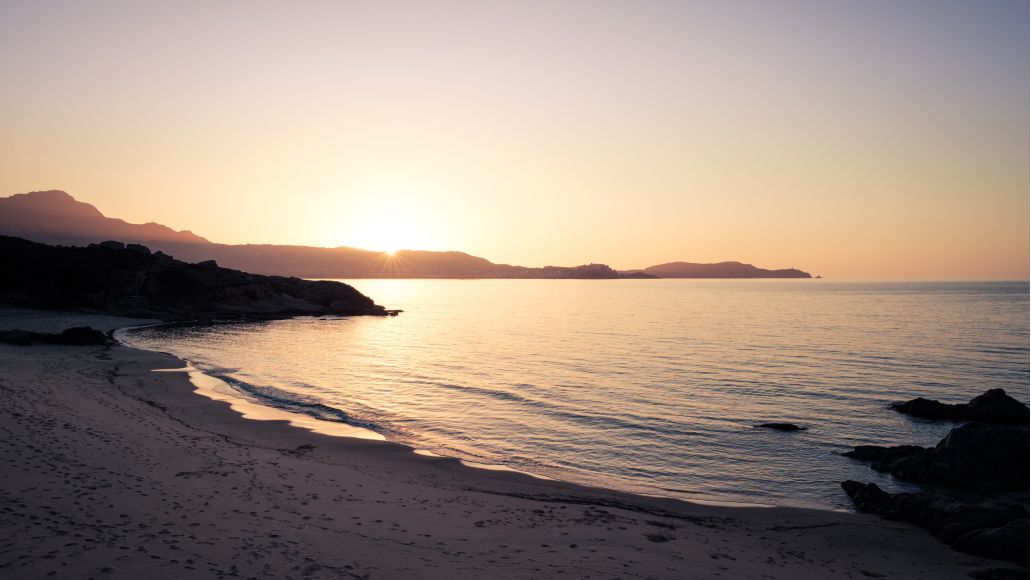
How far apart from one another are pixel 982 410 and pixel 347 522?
92.0 ft

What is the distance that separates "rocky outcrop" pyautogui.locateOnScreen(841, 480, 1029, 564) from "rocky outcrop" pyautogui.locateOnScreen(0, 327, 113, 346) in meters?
50.0

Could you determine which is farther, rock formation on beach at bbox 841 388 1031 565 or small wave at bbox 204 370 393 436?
small wave at bbox 204 370 393 436

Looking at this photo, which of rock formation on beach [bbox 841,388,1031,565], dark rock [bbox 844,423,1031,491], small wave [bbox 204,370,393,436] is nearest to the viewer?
rock formation on beach [bbox 841,388,1031,565]

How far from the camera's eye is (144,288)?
268ft

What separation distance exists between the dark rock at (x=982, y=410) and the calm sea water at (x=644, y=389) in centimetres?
127

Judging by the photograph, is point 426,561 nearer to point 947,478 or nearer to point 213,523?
point 213,523

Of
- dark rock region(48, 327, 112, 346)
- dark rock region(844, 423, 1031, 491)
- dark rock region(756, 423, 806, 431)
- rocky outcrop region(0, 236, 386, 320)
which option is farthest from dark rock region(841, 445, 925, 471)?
rocky outcrop region(0, 236, 386, 320)

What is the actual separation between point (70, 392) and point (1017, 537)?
3203cm

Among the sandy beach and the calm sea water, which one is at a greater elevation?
the sandy beach

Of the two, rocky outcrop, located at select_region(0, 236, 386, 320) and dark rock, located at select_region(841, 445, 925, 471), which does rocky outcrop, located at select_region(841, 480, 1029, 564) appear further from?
rocky outcrop, located at select_region(0, 236, 386, 320)

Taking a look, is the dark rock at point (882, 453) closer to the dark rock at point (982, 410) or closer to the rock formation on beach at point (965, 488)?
the rock formation on beach at point (965, 488)

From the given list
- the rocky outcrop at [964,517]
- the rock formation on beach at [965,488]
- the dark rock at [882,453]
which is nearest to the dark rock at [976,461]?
the rock formation on beach at [965,488]

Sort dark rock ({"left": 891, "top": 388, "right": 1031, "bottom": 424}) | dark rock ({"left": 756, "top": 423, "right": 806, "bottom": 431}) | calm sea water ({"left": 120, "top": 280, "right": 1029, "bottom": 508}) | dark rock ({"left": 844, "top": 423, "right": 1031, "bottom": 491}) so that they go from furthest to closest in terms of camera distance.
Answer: dark rock ({"left": 891, "top": 388, "right": 1031, "bottom": 424})
dark rock ({"left": 756, "top": 423, "right": 806, "bottom": 431})
calm sea water ({"left": 120, "top": 280, "right": 1029, "bottom": 508})
dark rock ({"left": 844, "top": 423, "right": 1031, "bottom": 491})

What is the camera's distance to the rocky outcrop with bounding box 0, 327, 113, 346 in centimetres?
3838
